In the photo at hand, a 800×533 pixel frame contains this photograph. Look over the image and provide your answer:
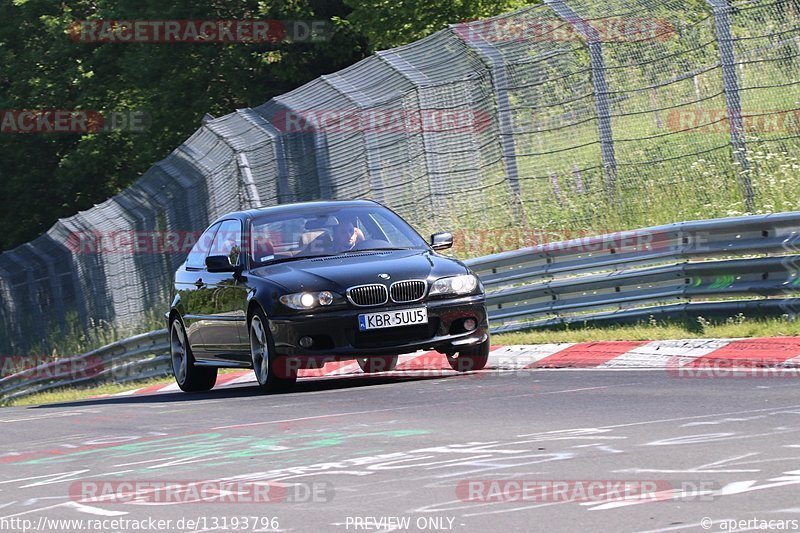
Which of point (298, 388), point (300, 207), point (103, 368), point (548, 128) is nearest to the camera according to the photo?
point (298, 388)

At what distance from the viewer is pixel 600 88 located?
1692 centimetres

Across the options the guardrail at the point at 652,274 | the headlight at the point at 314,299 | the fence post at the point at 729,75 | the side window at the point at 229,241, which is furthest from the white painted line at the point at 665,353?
the fence post at the point at 729,75

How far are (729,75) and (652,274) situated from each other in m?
2.62

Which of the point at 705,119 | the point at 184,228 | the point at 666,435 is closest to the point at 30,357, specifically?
the point at 184,228

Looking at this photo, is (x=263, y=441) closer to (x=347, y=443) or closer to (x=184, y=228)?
(x=347, y=443)

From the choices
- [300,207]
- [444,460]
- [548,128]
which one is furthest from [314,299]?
[548,128]

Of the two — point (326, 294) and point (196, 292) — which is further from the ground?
point (196, 292)

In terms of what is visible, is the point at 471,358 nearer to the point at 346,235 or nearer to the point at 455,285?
the point at 455,285

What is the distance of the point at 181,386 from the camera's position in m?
15.8

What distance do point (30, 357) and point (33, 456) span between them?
884 inches

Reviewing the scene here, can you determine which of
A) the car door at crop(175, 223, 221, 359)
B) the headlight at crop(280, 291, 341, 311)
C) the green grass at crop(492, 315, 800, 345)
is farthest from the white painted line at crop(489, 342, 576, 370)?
the car door at crop(175, 223, 221, 359)

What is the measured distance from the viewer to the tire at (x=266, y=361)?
12.7 metres

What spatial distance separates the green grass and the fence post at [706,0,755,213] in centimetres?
248

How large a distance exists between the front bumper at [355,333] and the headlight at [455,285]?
75mm
